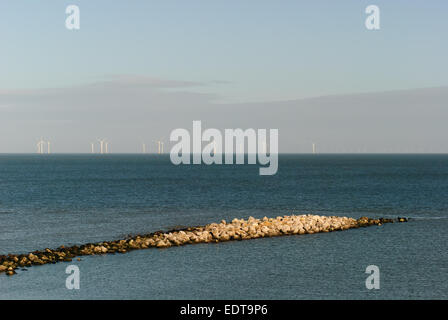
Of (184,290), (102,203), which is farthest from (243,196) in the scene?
(184,290)

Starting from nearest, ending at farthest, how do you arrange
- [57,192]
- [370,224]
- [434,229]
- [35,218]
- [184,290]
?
1. [184,290]
2. [434,229]
3. [370,224]
4. [35,218]
5. [57,192]

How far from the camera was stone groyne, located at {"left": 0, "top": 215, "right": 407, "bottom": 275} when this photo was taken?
37912 millimetres

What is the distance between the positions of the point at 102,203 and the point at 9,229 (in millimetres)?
30034

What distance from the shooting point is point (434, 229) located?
54.3 metres

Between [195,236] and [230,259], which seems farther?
[195,236]

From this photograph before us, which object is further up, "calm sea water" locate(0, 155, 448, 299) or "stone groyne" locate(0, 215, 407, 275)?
"stone groyne" locate(0, 215, 407, 275)

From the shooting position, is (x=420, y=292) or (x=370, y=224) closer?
(x=420, y=292)

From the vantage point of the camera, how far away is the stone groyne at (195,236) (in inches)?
1493

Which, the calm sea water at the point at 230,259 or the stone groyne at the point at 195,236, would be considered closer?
the calm sea water at the point at 230,259

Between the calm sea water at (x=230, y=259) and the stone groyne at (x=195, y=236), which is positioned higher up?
the stone groyne at (x=195, y=236)

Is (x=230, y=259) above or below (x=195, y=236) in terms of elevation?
below

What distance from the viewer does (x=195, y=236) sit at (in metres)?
46.5

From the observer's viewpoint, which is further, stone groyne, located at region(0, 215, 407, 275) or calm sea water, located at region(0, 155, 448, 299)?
stone groyne, located at region(0, 215, 407, 275)
